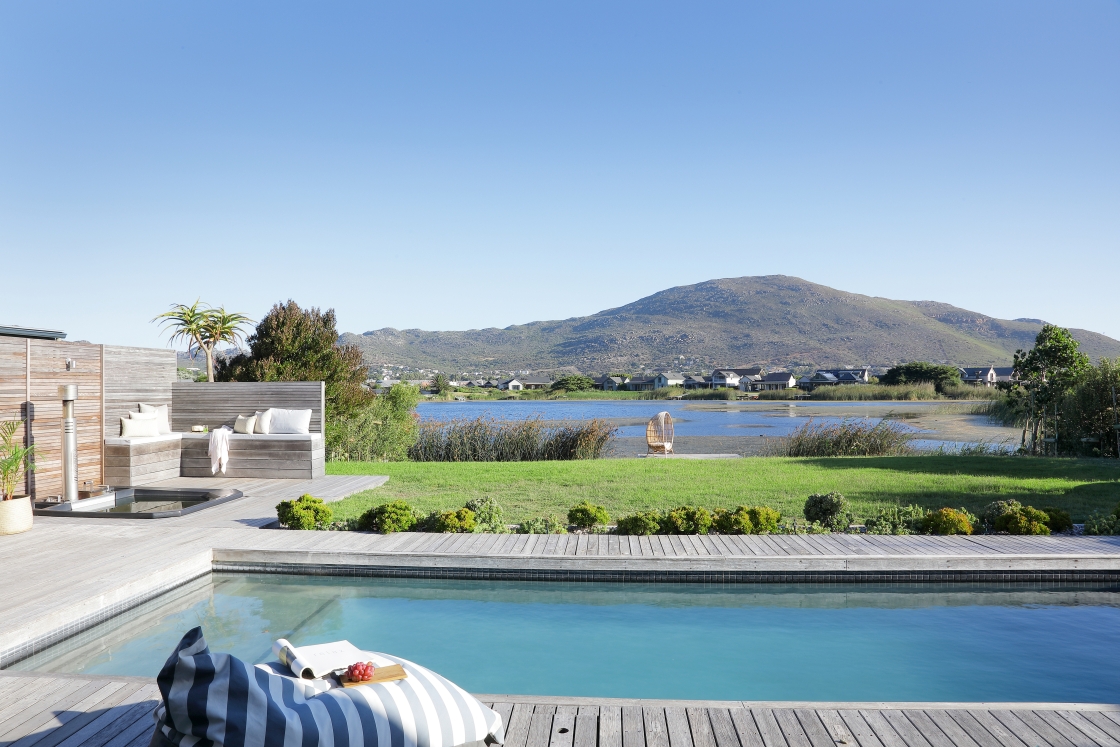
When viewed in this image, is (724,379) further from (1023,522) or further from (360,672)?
(360,672)

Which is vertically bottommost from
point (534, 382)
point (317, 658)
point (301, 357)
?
point (317, 658)

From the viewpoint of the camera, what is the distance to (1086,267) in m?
18.5

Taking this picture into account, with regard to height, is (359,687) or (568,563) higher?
(359,687)

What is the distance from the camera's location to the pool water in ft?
12.2

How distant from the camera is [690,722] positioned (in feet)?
8.46

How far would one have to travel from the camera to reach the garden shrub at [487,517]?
5996mm

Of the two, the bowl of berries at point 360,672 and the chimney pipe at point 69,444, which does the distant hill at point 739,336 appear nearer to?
the chimney pipe at point 69,444

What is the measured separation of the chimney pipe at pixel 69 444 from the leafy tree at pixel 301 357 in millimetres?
5108

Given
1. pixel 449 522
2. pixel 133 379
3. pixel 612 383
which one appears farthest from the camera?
pixel 612 383

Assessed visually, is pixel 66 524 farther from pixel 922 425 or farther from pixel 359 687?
pixel 922 425

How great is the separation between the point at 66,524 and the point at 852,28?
1395cm

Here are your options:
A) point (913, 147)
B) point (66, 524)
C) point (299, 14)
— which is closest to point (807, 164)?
point (913, 147)

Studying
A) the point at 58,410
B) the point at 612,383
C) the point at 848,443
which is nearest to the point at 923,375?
the point at 612,383

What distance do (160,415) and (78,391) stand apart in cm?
130
